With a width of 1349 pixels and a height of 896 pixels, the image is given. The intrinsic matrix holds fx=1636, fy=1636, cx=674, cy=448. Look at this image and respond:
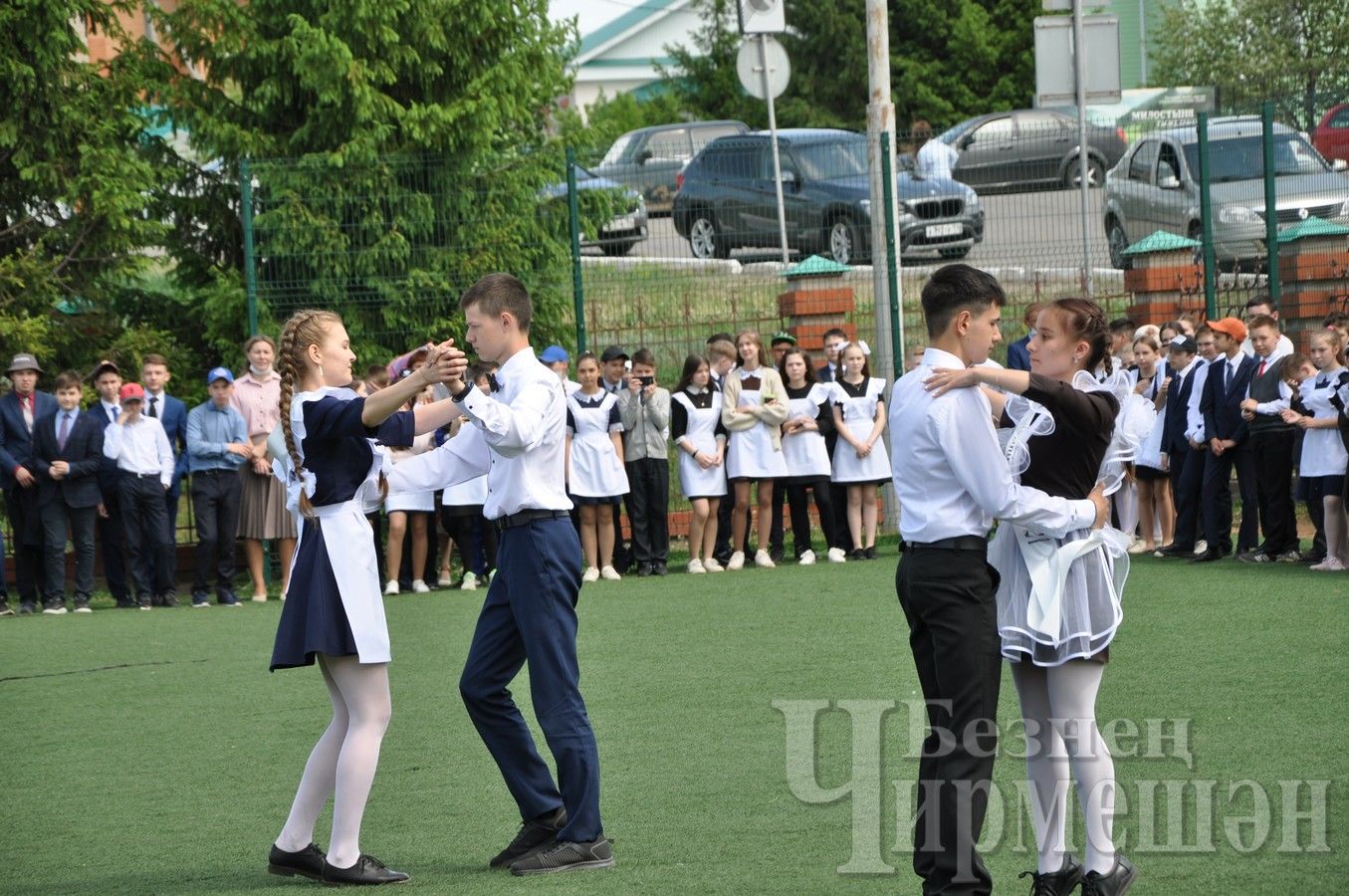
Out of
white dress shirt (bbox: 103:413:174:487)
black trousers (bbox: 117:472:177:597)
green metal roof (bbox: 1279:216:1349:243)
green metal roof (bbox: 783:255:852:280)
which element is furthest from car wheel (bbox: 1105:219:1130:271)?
black trousers (bbox: 117:472:177:597)

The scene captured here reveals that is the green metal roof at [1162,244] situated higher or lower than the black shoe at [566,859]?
higher

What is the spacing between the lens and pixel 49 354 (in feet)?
53.0

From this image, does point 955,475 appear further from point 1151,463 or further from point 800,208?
point 800,208

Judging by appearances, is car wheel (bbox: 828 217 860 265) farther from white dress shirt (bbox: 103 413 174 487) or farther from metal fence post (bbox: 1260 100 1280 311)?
white dress shirt (bbox: 103 413 174 487)

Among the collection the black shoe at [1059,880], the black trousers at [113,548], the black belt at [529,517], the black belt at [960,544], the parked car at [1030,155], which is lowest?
the black shoe at [1059,880]

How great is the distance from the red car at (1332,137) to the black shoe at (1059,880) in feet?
40.6

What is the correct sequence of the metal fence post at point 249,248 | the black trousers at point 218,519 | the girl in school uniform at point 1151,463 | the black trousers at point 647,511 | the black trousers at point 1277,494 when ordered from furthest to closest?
the metal fence post at point 249,248 → the black trousers at point 647,511 → the black trousers at point 218,519 → the girl in school uniform at point 1151,463 → the black trousers at point 1277,494

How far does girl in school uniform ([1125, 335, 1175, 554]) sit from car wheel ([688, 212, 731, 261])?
398 centimetres

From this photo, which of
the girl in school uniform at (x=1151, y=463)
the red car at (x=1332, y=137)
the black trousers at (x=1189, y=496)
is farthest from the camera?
the red car at (x=1332, y=137)

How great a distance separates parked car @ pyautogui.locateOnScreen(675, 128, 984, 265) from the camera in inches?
606

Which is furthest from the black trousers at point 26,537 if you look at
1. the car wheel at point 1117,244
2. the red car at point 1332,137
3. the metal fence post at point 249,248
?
the red car at point 1332,137

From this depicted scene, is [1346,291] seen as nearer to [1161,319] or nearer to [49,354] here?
[1161,319]

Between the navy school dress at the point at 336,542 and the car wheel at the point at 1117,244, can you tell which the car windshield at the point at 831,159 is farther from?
the navy school dress at the point at 336,542

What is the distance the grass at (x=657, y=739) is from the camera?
18.4ft
